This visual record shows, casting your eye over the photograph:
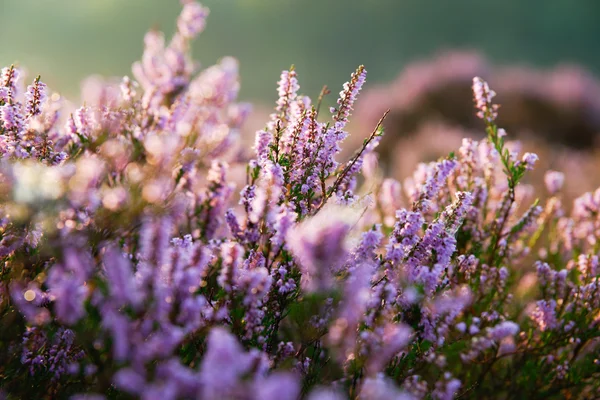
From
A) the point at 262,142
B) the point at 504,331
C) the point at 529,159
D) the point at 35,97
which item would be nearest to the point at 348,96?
the point at 262,142

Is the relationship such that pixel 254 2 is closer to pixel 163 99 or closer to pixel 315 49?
pixel 315 49

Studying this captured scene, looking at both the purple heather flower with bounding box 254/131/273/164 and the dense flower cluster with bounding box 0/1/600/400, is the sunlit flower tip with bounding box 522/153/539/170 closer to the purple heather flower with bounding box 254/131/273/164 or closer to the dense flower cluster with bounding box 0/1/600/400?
the dense flower cluster with bounding box 0/1/600/400

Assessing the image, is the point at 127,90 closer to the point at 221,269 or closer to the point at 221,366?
the point at 221,269

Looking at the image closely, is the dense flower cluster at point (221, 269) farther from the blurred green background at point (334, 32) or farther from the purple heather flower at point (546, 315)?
the blurred green background at point (334, 32)

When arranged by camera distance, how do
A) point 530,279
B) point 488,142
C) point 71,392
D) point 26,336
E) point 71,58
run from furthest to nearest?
point 71,58 → point 530,279 → point 488,142 → point 71,392 → point 26,336

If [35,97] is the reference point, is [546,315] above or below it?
below

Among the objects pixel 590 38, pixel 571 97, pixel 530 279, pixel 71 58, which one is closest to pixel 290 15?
pixel 71 58
